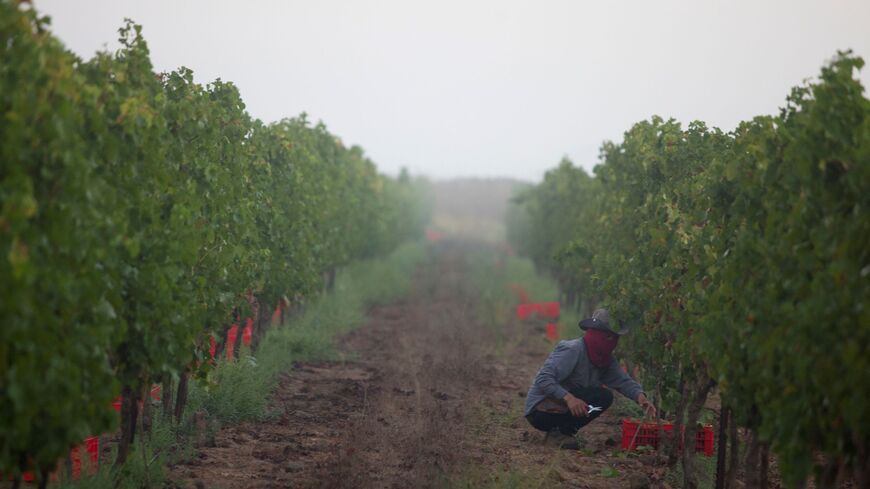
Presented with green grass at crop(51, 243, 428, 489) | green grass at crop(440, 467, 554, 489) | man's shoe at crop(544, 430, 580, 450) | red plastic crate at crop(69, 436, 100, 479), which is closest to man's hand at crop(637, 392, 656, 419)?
man's shoe at crop(544, 430, 580, 450)

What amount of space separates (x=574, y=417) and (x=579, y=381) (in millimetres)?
364

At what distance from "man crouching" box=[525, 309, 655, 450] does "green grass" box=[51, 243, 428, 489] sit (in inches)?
120

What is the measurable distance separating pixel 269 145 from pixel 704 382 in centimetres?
737

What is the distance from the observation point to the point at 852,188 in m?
5.32

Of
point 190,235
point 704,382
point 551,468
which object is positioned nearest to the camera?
point 190,235

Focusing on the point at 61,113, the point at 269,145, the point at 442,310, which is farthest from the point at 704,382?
the point at 442,310

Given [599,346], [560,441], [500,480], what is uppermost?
[599,346]

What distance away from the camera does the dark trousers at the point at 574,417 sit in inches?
384

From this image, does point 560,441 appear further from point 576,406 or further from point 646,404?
point 646,404

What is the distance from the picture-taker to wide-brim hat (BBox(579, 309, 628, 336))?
9555 millimetres

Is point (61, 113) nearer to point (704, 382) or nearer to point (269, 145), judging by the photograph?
point (704, 382)

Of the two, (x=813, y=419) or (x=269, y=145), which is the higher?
(x=269, y=145)

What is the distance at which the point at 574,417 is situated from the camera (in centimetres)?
977

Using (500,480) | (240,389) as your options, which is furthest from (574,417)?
(240,389)
